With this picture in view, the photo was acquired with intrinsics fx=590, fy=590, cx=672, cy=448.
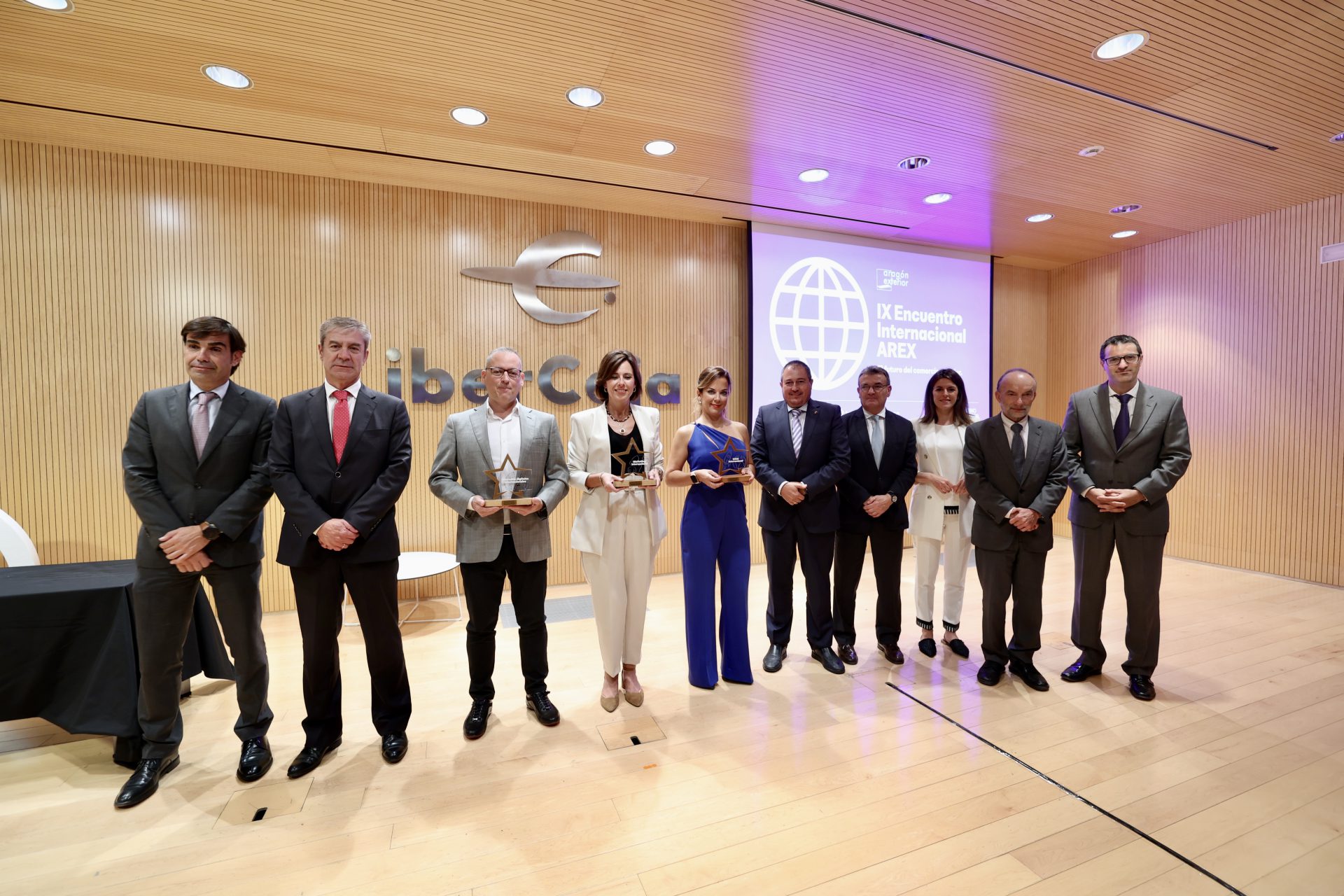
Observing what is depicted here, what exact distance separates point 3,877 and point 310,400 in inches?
72.2

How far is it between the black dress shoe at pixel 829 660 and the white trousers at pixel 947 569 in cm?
73

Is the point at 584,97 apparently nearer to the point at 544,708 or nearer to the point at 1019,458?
the point at 1019,458

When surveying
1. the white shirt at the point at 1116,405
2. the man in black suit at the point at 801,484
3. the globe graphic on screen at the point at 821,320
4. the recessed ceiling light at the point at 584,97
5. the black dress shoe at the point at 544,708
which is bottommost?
the black dress shoe at the point at 544,708

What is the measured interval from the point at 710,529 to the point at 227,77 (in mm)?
3753

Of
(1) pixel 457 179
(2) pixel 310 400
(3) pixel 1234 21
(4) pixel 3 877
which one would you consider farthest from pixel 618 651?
(3) pixel 1234 21

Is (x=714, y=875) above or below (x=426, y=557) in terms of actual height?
below

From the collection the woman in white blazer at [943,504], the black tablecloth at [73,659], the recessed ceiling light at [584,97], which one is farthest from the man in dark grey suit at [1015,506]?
the black tablecloth at [73,659]

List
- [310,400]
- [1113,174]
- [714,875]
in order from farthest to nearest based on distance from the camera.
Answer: [1113,174], [310,400], [714,875]

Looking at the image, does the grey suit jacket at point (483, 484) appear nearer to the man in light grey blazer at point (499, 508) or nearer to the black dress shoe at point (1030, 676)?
the man in light grey blazer at point (499, 508)

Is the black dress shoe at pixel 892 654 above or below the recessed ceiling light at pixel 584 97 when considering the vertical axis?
below

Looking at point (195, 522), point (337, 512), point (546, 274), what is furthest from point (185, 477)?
point (546, 274)

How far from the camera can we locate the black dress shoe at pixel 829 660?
3.48m

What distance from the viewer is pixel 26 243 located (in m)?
4.21

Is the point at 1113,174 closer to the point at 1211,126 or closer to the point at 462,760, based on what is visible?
the point at 1211,126
